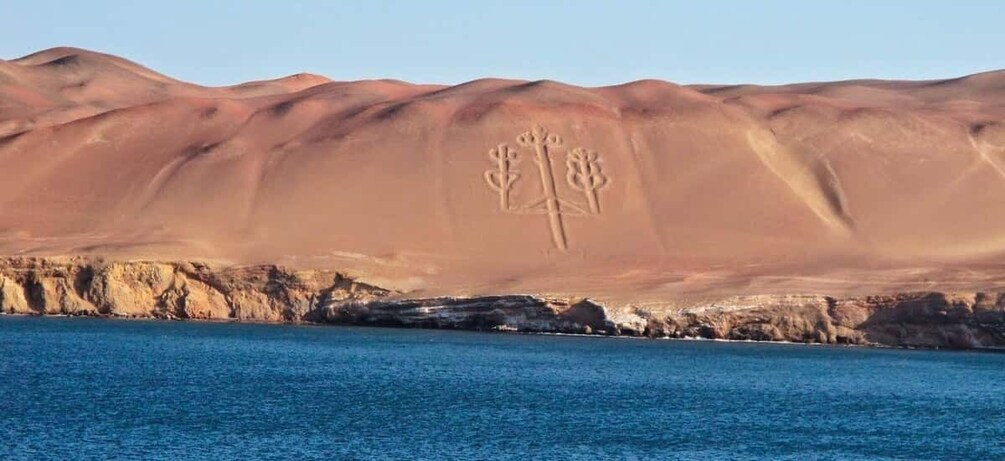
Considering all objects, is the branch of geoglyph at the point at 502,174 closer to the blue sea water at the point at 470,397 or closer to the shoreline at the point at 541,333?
the shoreline at the point at 541,333

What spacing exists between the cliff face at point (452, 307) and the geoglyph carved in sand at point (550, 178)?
56.1 feet

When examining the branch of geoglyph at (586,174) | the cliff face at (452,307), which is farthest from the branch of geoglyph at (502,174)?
the cliff face at (452,307)

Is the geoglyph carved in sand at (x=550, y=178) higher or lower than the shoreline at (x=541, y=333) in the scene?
higher

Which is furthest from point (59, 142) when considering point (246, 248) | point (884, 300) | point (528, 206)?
point (884, 300)

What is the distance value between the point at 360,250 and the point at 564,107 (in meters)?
26.0

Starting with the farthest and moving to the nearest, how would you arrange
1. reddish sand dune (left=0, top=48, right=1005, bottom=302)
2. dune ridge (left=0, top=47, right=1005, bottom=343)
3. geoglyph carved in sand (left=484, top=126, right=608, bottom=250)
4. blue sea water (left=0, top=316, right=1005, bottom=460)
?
geoglyph carved in sand (left=484, top=126, right=608, bottom=250) → reddish sand dune (left=0, top=48, right=1005, bottom=302) → dune ridge (left=0, top=47, right=1005, bottom=343) → blue sea water (left=0, top=316, right=1005, bottom=460)

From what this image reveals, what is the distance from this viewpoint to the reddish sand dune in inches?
3681

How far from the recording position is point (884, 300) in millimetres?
81750

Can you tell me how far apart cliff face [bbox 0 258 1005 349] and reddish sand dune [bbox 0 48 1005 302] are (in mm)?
2156

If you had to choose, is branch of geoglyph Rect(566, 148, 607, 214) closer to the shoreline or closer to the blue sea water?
the shoreline

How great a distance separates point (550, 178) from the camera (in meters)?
108

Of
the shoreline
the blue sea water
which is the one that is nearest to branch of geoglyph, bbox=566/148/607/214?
the shoreline

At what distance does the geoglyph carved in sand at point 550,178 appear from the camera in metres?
104

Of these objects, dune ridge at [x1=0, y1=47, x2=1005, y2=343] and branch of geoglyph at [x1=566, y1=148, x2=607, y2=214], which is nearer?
dune ridge at [x1=0, y1=47, x2=1005, y2=343]
